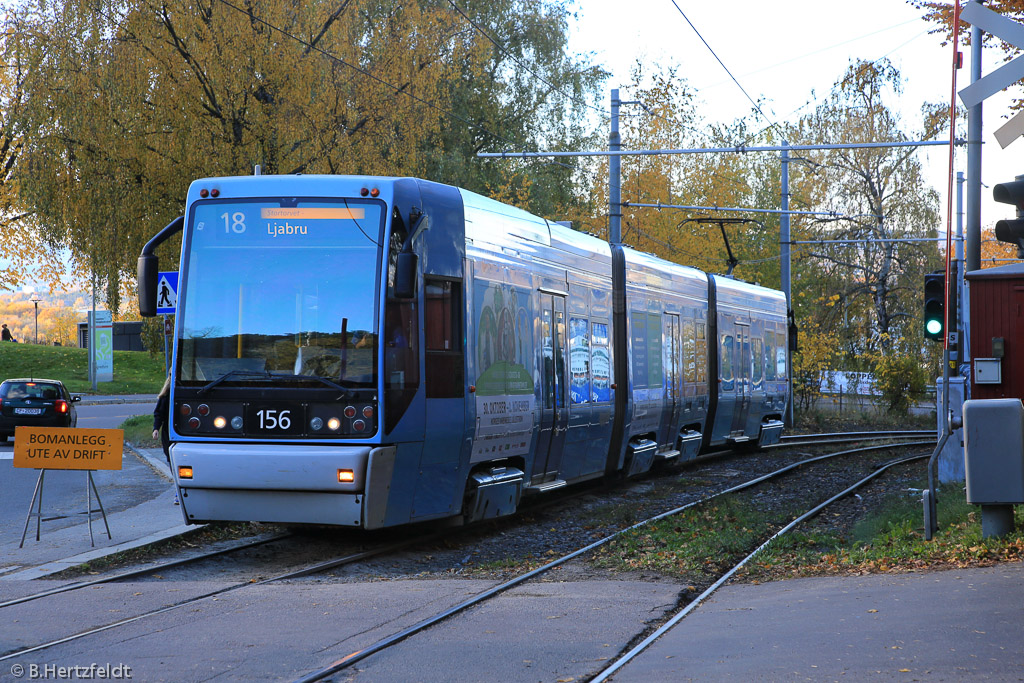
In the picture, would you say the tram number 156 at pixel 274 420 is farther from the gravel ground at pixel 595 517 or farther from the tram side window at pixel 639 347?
the tram side window at pixel 639 347

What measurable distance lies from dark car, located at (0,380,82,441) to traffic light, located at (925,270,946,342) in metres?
17.1

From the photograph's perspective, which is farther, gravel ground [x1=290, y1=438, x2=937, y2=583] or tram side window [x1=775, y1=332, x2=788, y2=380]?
tram side window [x1=775, y1=332, x2=788, y2=380]

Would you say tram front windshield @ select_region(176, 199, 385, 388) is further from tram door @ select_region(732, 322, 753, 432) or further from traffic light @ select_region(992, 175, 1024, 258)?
tram door @ select_region(732, 322, 753, 432)

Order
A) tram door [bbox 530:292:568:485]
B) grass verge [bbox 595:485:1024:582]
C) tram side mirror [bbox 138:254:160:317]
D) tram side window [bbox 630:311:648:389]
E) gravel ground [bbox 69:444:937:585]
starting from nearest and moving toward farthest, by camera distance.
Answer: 1. grass verge [bbox 595:485:1024:582]
2. gravel ground [bbox 69:444:937:585]
3. tram side mirror [bbox 138:254:160:317]
4. tram door [bbox 530:292:568:485]
5. tram side window [bbox 630:311:648:389]

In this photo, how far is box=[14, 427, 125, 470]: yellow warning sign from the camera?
11375 mm

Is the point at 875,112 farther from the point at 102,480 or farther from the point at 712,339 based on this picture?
the point at 102,480

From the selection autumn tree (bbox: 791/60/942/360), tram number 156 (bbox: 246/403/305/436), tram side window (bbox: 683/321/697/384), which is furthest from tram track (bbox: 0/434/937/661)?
autumn tree (bbox: 791/60/942/360)

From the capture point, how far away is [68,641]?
7.16 metres

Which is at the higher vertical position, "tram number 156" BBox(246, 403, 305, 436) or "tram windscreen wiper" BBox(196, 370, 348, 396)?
"tram windscreen wiper" BBox(196, 370, 348, 396)

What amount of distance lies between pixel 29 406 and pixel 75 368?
34.6 meters

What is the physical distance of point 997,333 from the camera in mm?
18750

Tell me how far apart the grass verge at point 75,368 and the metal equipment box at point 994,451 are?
4415cm

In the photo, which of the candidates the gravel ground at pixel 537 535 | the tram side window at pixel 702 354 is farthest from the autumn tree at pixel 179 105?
the gravel ground at pixel 537 535

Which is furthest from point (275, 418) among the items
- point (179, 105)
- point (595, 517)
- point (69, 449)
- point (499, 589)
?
point (179, 105)
